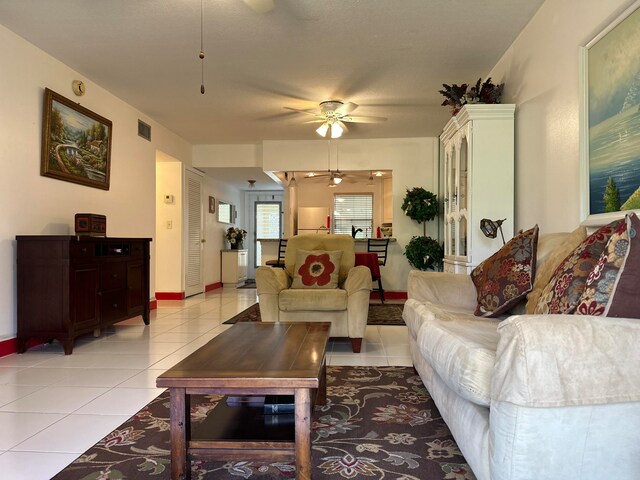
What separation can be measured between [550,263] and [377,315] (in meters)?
3.10

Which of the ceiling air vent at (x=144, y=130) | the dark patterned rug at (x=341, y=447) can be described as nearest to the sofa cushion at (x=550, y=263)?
the dark patterned rug at (x=341, y=447)

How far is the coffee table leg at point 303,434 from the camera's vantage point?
130cm

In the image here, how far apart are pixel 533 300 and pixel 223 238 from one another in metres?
7.40

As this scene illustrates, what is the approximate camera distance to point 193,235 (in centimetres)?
679

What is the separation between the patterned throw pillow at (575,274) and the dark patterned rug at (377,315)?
2967 millimetres

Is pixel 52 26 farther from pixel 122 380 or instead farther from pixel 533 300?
pixel 533 300

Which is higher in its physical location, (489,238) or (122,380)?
(489,238)

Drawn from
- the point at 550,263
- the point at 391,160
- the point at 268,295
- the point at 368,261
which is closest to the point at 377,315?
the point at 368,261

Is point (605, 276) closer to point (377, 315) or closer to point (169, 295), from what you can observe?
point (377, 315)

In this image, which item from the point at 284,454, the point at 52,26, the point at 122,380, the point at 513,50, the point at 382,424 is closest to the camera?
the point at 284,454

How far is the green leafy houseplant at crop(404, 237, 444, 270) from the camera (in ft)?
18.5

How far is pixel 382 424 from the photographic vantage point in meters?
1.89

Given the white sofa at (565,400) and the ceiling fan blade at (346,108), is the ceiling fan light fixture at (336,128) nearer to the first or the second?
the ceiling fan blade at (346,108)

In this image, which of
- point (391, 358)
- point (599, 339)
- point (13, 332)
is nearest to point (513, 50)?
point (391, 358)
